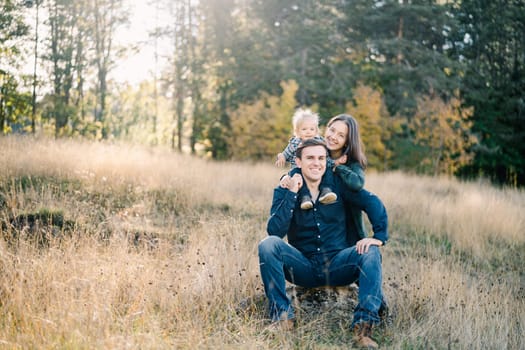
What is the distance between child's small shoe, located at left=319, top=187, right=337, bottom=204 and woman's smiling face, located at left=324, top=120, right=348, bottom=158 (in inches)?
20.2

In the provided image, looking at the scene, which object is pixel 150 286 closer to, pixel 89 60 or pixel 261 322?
pixel 261 322

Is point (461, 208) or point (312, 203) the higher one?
point (312, 203)

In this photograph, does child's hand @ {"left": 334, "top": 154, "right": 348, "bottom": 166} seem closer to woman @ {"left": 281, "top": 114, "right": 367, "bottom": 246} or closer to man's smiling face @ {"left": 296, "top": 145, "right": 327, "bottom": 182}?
woman @ {"left": 281, "top": 114, "right": 367, "bottom": 246}

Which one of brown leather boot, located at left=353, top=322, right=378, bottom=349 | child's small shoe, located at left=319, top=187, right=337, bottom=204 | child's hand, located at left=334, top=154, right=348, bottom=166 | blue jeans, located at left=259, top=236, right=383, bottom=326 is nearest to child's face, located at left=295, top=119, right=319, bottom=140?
child's hand, located at left=334, top=154, right=348, bottom=166

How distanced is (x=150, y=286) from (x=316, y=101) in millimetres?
19960

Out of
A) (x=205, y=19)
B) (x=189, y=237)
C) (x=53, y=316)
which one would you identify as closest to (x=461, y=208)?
(x=189, y=237)

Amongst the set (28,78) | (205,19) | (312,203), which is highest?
(205,19)

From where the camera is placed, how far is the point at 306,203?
3.61 metres

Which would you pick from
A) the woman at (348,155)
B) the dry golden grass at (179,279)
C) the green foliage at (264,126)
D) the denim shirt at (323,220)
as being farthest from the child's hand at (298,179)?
the green foliage at (264,126)

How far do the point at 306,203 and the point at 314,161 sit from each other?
339mm

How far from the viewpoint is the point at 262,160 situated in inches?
788

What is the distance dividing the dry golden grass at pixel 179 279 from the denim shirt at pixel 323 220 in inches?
24.0

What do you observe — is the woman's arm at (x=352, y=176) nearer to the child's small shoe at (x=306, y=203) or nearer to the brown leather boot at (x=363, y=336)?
the child's small shoe at (x=306, y=203)

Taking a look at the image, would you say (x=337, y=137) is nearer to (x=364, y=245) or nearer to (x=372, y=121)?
(x=364, y=245)
